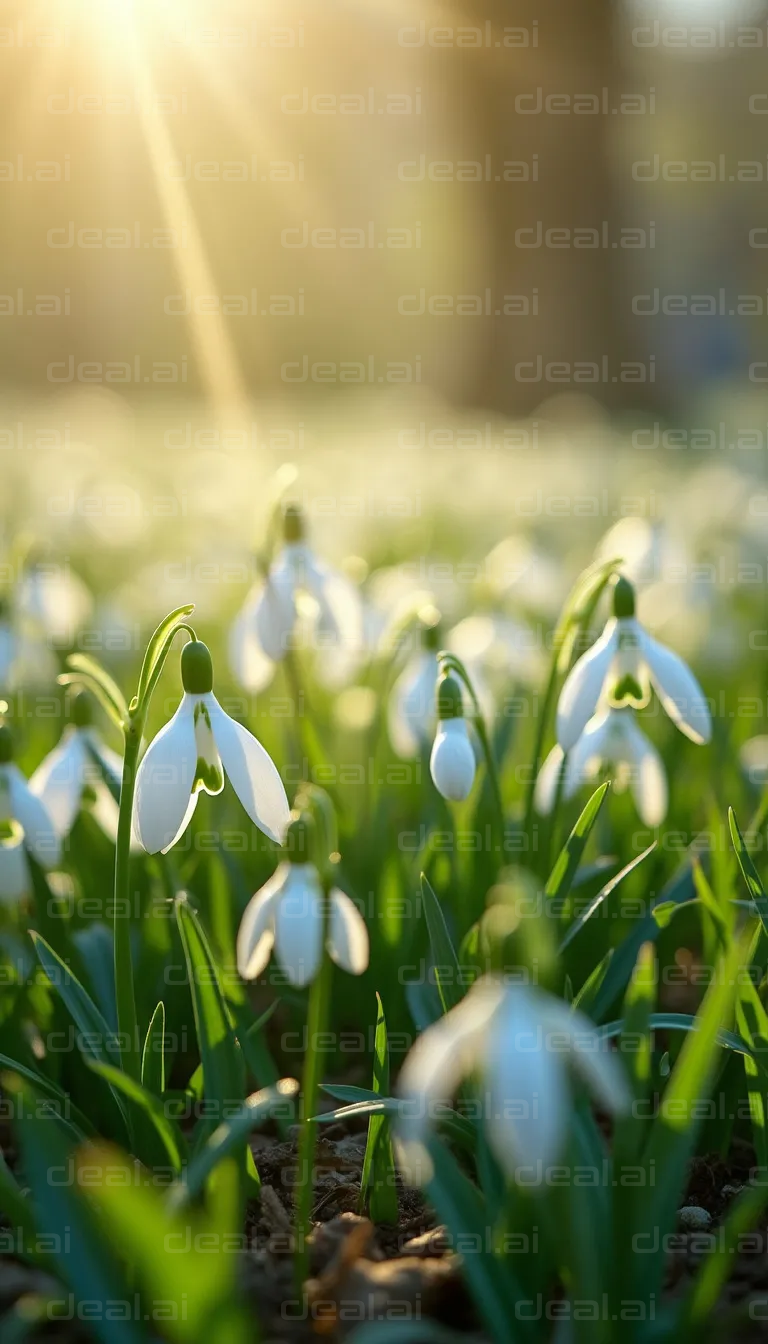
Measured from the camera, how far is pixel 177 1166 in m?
1.34

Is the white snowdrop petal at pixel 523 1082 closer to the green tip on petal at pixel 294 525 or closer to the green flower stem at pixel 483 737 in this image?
the green flower stem at pixel 483 737

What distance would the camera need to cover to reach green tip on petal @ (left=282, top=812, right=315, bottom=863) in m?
1.21

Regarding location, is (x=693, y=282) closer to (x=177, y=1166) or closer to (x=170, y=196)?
(x=170, y=196)

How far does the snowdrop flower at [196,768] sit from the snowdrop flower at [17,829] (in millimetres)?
336

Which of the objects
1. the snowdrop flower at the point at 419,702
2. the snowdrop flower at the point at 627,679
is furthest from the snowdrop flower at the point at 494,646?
the snowdrop flower at the point at 627,679

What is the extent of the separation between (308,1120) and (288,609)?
855 mm

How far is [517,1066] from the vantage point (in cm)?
88

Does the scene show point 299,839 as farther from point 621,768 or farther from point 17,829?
point 621,768

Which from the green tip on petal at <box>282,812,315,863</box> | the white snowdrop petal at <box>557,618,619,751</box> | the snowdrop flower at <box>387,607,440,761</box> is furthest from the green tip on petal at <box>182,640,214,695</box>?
the snowdrop flower at <box>387,607,440,761</box>

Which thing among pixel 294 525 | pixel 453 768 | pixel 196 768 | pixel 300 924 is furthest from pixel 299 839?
pixel 294 525

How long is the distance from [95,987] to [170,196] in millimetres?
21798

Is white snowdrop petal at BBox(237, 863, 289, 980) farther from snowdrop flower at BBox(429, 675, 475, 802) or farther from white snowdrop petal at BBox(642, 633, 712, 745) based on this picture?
white snowdrop petal at BBox(642, 633, 712, 745)

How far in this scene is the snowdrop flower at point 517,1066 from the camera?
2.89 ft

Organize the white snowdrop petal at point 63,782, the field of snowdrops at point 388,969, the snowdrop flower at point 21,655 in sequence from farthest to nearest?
the snowdrop flower at point 21,655, the white snowdrop petal at point 63,782, the field of snowdrops at point 388,969
